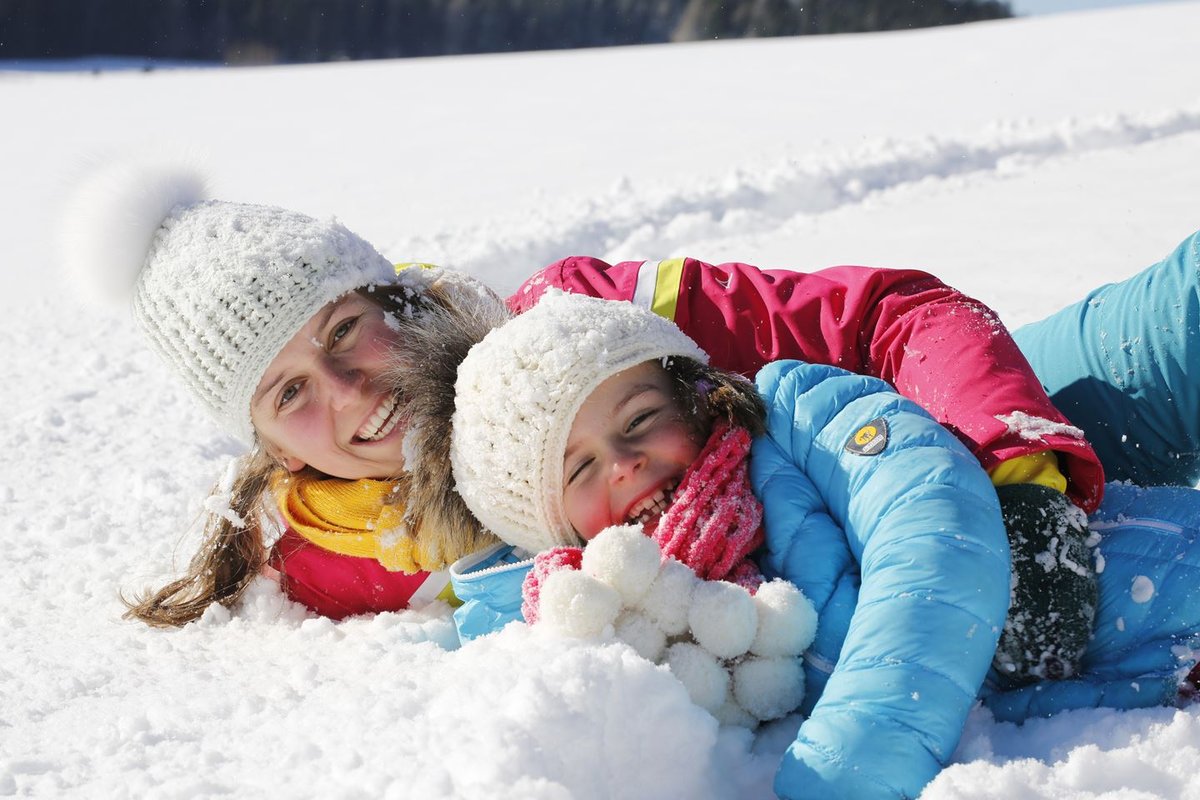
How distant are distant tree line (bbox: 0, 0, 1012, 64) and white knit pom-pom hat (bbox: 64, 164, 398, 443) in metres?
26.6

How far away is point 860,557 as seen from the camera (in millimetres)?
1781

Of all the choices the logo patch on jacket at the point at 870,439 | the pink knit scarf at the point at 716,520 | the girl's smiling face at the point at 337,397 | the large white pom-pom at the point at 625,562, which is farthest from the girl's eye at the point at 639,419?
the girl's smiling face at the point at 337,397

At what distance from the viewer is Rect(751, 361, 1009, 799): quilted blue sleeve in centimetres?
146

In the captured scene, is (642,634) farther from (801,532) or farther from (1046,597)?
(1046,597)

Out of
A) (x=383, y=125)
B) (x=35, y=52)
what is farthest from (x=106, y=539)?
(x=35, y=52)

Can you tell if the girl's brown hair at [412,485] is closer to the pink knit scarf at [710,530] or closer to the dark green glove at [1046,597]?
the pink knit scarf at [710,530]

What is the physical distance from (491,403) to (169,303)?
86 centimetres

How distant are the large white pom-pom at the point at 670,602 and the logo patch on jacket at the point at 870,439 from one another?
33 cm

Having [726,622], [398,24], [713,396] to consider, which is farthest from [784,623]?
[398,24]

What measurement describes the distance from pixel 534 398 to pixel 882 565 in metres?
0.63

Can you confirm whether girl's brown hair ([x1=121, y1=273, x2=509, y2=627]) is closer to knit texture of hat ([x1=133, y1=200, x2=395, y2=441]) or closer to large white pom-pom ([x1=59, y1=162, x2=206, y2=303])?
knit texture of hat ([x1=133, y1=200, x2=395, y2=441])

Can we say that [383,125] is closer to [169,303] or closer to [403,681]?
[169,303]

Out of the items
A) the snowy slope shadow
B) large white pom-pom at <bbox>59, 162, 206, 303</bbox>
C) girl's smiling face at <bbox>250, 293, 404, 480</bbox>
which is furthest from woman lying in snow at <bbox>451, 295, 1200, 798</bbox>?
the snowy slope shadow

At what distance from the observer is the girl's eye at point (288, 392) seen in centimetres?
240
